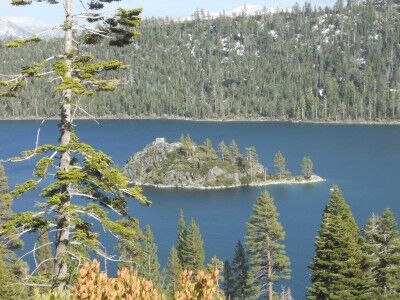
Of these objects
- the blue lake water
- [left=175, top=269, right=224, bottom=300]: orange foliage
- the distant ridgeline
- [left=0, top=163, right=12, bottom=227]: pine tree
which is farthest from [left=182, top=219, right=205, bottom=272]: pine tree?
the distant ridgeline

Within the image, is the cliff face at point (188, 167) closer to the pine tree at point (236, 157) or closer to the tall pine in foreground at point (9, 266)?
the pine tree at point (236, 157)

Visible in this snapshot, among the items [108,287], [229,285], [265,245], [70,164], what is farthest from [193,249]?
[108,287]

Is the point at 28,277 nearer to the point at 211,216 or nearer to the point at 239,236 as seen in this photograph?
the point at 239,236

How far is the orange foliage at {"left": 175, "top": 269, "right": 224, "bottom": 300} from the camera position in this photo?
8797 millimetres

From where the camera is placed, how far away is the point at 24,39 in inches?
550

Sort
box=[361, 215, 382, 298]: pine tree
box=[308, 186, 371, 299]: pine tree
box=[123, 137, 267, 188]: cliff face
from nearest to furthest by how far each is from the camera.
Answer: box=[308, 186, 371, 299]: pine tree → box=[361, 215, 382, 298]: pine tree → box=[123, 137, 267, 188]: cliff face

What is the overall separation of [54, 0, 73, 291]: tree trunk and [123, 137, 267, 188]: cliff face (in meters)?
133

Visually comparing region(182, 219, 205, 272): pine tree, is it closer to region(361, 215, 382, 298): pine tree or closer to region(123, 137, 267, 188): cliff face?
region(361, 215, 382, 298): pine tree

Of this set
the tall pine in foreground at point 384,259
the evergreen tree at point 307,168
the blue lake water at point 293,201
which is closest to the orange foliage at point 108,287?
the tall pine in foreground at point 384,259

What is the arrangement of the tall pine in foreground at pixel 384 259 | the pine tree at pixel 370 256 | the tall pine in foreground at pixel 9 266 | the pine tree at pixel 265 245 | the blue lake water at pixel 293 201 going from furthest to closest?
1. the blue lake water at pixel 293 201
2. the pine tree at pixel 265 245
3. the tall pine in foreground at pixel 384 259
4. the pine tree at pixel 370 256
5. the tall pine in foreground at pixel 9 266

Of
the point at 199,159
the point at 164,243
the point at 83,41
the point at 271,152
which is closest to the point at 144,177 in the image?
the point at 199,159

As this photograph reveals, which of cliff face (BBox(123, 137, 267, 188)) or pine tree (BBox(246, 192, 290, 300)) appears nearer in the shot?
pine tree (BBox(246, 192, 290, 300))

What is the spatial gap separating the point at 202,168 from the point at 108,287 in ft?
474

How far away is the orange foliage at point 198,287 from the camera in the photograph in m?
8.80
